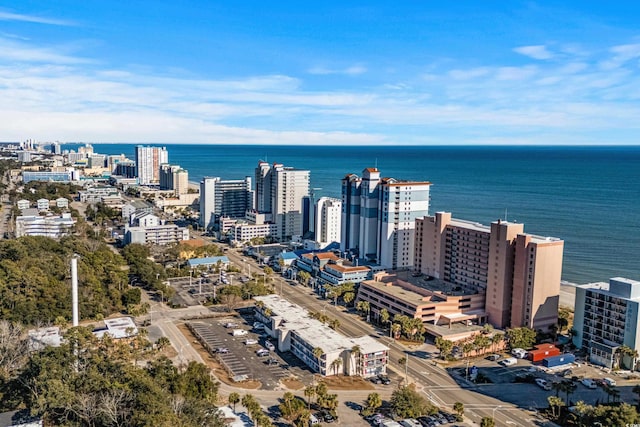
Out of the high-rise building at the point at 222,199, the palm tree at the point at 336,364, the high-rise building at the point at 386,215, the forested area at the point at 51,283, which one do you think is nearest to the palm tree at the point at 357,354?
the palm tree at the point at 336,364

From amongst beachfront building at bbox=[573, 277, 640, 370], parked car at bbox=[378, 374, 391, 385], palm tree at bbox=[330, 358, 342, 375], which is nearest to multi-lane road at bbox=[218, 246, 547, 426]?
parked car at bbox=[378, 374, 391, 385]

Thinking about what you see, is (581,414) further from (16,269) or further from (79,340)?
(16,269)

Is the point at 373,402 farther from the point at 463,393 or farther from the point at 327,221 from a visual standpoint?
the point at 327,221

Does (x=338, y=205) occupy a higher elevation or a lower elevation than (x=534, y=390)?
higher

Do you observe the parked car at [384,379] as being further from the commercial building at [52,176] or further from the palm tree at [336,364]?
the commercial building at [52,176]

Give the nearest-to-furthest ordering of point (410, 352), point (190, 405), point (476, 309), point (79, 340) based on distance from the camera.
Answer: point (190, 405) → point (79, 340) → point (410, 352) → point (476, 309)

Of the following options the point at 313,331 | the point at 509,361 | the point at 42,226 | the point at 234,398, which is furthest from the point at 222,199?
the point at 234,398

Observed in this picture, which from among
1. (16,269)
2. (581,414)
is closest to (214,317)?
(16,269)
